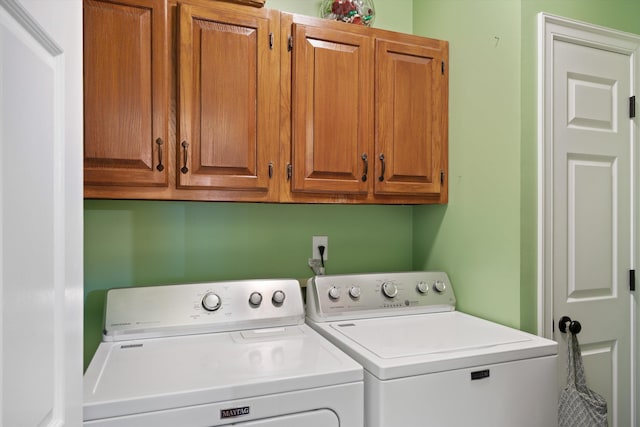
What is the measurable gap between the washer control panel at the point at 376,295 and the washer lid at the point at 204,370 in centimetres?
23

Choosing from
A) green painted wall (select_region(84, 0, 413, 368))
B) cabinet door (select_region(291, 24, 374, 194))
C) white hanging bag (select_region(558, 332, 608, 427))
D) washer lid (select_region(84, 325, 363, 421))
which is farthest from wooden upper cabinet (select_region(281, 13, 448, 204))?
white hanging bag (select_region(558, 332, 608, 427))

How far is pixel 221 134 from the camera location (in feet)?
5.26

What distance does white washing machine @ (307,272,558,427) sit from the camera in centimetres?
126

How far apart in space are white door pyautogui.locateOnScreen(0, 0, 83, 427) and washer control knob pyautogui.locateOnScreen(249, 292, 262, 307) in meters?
0.93

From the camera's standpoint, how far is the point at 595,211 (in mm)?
1741

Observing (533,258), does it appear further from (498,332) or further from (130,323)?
(130,323)

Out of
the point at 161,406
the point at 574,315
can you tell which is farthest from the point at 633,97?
the point at 161,406

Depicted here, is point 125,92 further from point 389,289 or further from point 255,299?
point 389,289

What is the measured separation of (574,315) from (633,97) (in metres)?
0.98

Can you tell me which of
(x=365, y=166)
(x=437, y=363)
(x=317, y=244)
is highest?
(x=365, y=166)

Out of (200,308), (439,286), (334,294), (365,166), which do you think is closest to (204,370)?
(200,308)

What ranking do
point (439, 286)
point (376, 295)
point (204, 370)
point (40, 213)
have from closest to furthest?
1. point (40, 213)
2. point (204, 370)
3. point (376, 295)
4. point (439, 286)

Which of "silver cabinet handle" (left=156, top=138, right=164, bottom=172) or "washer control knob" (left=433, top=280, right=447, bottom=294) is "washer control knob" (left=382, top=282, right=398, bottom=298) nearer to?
"washer control knob" (left=433, top=280, right=447, bottom=294)

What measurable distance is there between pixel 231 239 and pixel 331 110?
76cm
